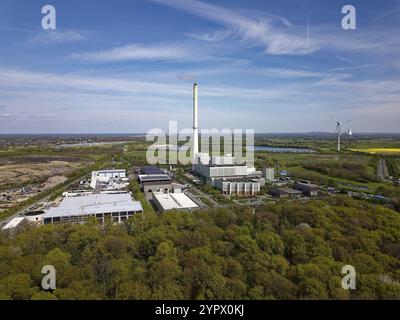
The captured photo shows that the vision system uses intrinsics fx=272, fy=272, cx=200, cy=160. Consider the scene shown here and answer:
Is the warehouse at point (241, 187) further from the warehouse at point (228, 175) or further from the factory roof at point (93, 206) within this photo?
the factory roof at point (93, 206)

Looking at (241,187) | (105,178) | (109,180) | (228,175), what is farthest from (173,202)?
(105,178)

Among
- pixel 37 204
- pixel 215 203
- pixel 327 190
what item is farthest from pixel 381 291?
pixel 37 204

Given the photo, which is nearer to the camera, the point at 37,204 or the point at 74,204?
the point at 74,204

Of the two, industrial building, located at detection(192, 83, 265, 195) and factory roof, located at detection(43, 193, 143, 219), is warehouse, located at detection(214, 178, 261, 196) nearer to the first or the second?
industrial building, located at detection(192, 83, 265, 195)

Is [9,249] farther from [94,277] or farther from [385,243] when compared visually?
[385,243]

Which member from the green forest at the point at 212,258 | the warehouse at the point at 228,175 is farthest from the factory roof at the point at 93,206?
the warehouse at the point at 228,175

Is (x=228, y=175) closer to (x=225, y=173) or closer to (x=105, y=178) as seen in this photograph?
(x=225, y=173)
